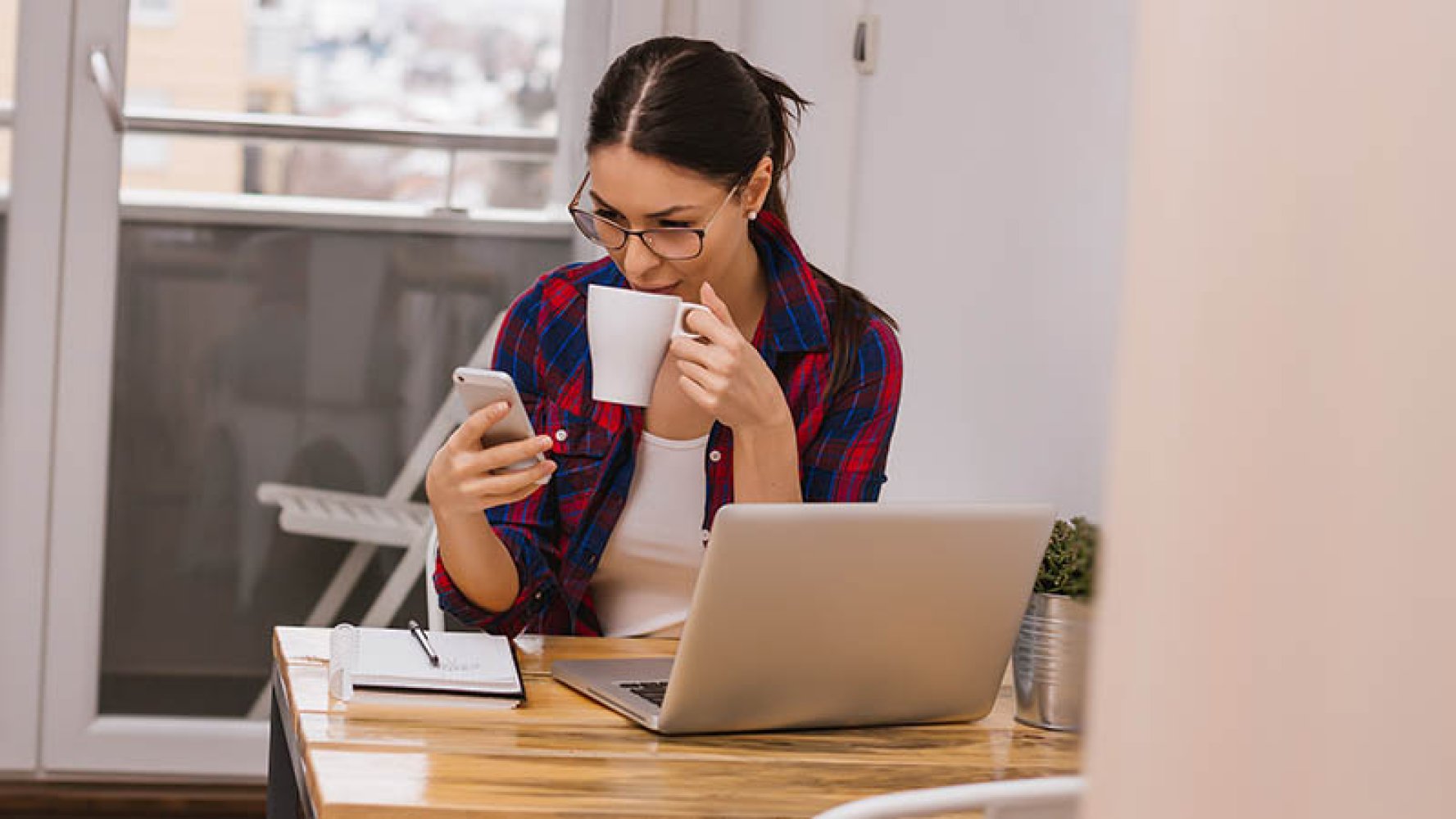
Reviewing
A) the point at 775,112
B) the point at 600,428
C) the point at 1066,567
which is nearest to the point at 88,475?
the point at 600,428

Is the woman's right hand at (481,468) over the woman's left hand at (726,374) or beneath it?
beneath

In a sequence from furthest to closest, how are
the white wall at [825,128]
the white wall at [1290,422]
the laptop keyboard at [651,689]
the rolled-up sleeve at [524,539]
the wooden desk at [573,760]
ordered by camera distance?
1. the white wall at [825,128]
2. the rolled-up sleeve at [524,539]
3. the laptop keyboard at [651,689]
4. the wooden desk at [573,760]
5. the white wall at [1290,422]

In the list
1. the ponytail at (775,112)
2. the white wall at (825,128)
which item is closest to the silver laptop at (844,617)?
the ponytail at (775,112)

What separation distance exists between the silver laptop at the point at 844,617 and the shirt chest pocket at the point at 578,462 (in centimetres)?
46

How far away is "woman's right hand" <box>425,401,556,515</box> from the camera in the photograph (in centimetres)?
140

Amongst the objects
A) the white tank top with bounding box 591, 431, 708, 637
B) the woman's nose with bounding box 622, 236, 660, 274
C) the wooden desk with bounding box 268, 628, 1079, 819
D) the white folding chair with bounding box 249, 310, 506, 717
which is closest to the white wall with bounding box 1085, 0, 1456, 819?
the wooden desk with bounding box 268, 628, 1079, 819

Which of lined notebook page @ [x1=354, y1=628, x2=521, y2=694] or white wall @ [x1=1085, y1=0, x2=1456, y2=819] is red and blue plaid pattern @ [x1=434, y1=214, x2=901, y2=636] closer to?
lined notebook page @ [x1=354, y1=628, x2=521, y2=694]

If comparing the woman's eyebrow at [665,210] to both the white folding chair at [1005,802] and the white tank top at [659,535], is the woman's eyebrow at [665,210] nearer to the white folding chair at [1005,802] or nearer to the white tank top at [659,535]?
the white tank top at [659,535]

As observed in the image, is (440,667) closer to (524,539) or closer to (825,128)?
(524,539)

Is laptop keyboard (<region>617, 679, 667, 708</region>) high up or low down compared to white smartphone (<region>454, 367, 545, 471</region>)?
down

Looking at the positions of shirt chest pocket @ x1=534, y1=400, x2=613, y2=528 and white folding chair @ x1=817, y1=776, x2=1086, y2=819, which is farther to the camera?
shirt chest pocket @ x1=534, y1=400, x2=613, y2=528

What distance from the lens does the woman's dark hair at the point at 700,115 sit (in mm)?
1714

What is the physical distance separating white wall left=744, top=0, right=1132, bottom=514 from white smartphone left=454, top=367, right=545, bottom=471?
533 millimetres

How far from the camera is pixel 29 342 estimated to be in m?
2.89
